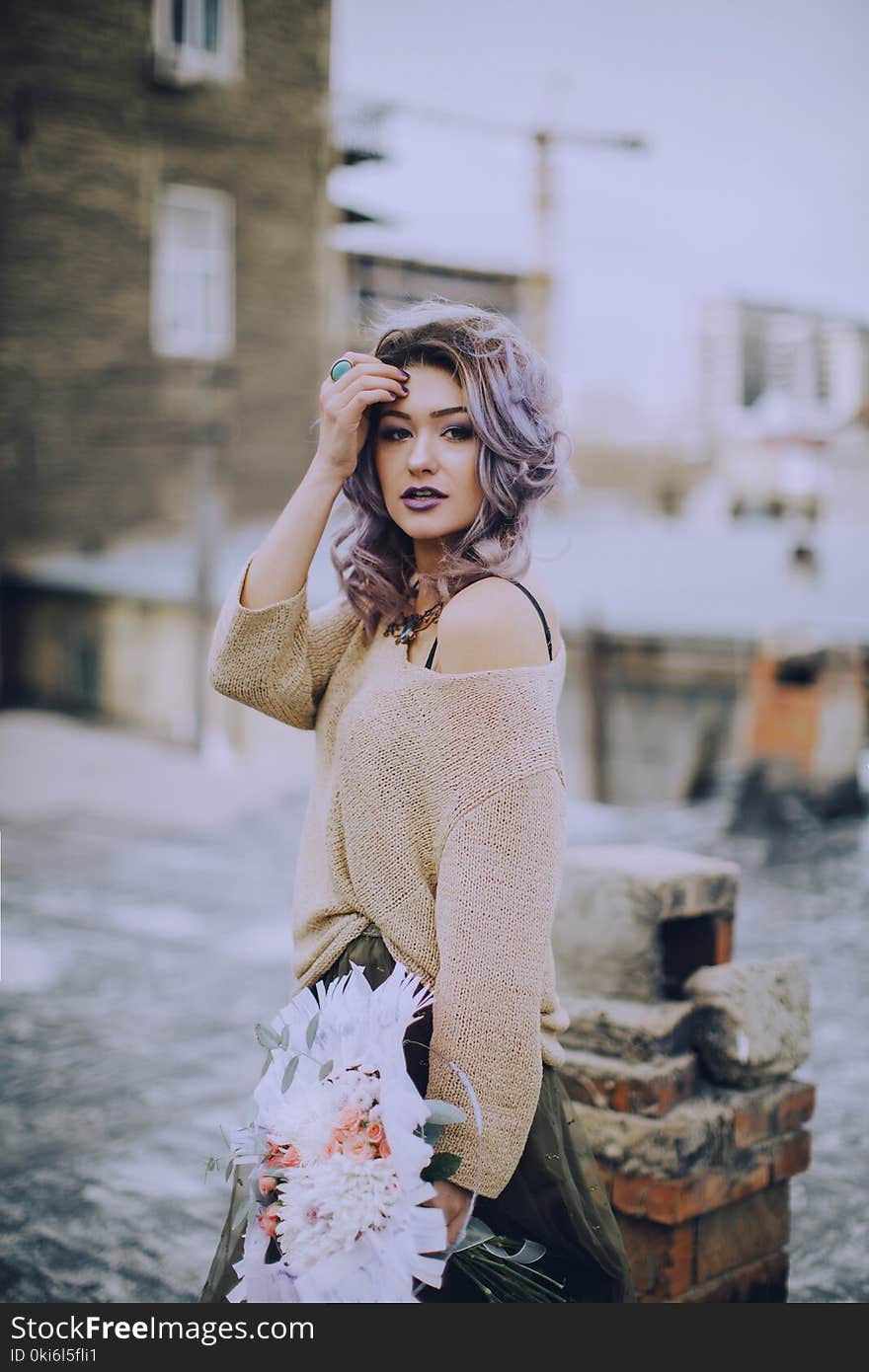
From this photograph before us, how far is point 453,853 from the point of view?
1399mm

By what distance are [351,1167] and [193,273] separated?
9.09m

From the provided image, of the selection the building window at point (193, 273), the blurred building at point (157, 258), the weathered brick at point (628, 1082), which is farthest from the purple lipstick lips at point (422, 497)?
the building window at point (193, 273)

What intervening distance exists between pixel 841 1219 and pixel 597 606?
5.76 m

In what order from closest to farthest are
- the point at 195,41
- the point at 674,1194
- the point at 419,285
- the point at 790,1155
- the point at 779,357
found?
the point at 674,1194, the point at 790,1155, the point at 195,41, the point at 779,357, the point at 419,285

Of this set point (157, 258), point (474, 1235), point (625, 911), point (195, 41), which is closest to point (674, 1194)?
point (625, 911)

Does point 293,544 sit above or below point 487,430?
below

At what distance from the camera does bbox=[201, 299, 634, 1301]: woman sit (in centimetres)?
138

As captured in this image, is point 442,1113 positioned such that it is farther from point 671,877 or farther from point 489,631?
point 671,877

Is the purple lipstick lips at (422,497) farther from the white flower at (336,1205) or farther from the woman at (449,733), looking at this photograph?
the white flower at (336,1205)

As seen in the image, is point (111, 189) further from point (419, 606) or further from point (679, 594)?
point (419, 606)

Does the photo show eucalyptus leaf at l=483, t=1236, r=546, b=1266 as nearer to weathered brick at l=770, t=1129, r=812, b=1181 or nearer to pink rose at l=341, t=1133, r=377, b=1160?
pink rose at l=341, t=1133, r=377, b=1160

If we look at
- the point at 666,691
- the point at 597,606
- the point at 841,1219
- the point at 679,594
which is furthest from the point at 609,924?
the point at 679,594

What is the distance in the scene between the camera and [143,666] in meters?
9.24

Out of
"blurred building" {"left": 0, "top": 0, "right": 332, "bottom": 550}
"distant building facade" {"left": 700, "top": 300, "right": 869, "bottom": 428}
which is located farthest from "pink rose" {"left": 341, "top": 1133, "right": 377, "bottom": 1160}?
"distant building facade" {"left": 700, "top": 300, "right": 869, "bottom": 428}
